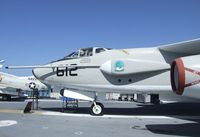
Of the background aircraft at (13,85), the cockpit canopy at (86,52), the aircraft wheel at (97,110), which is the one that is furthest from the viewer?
the background aircraft at (13,85)

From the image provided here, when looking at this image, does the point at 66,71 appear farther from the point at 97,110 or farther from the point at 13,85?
the point at 13,85

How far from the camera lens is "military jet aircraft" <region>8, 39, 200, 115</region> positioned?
44.3 ft

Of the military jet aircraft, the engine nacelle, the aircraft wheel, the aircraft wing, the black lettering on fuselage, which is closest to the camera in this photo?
the engine nacelle

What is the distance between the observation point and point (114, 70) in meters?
13.5

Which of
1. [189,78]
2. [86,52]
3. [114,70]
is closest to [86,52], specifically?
[86,52]

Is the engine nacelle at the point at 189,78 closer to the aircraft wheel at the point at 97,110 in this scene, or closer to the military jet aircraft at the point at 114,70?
the military jet aircraft at the point at 114,70

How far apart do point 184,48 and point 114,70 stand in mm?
2930

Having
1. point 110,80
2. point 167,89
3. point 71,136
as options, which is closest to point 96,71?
point 110,80

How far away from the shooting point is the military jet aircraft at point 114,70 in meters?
13.5

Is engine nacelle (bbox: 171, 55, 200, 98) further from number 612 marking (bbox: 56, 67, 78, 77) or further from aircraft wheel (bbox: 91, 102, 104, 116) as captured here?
number 612 marking (bbox: 56, 67, 78, 77)

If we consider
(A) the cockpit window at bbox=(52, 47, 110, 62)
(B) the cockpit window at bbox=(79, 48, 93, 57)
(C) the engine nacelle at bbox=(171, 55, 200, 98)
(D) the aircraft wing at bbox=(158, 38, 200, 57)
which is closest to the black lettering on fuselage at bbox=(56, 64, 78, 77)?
(A) the cockpit window at bbox=(52, 47, 110, 62)

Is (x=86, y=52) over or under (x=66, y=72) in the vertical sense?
over

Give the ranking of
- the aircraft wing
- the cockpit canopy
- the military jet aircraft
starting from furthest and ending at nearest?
the cockpit canopy → the military jet aircraft → the aircraft wing

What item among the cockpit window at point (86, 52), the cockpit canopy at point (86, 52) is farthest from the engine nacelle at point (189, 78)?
the cockpit window at point (86, 52)
